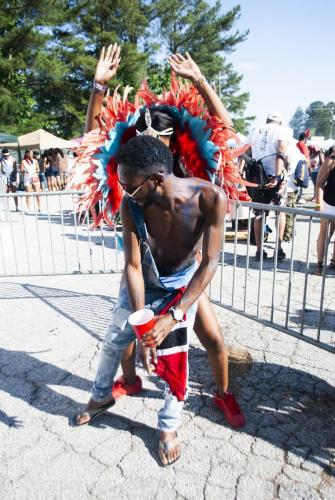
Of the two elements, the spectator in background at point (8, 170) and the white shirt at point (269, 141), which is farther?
the spectator in background at point (8, 170)

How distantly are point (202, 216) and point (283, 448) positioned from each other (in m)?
1.38

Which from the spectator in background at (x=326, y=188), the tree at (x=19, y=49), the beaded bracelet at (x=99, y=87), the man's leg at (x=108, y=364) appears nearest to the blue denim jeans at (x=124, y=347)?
the man's leg at (x=108, y=364)

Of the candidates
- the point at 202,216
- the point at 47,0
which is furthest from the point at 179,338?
the point at 47,0

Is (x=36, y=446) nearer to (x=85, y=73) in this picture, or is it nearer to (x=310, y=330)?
(x=310, y=330)

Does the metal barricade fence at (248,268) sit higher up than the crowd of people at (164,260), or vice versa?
the crowd of people at (164,260)

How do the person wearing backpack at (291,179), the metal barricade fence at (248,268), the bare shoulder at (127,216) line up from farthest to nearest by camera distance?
the person wearing backpack at (291,179) < the metal barricade fence at (248,268) < the bare shoulder at (127,216)

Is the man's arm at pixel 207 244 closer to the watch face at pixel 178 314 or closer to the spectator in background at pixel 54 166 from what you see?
the watch face at pixel 178 314

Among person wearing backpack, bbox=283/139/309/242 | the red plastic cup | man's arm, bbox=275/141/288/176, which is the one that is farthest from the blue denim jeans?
person wearing backpack, bbox=283/139/309/242

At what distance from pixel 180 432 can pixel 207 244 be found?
1190 mm

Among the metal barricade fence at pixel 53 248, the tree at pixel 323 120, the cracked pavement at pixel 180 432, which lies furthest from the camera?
the tree at pixel 323 120

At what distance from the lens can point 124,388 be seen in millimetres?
2799

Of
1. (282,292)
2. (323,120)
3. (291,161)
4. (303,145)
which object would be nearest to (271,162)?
(291,161)

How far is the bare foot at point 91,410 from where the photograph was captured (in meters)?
2.52

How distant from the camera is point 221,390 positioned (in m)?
2.56
